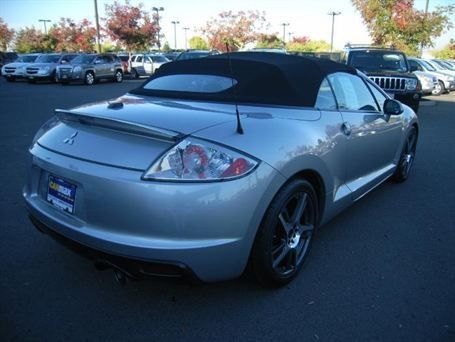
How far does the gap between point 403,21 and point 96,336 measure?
2682 cm

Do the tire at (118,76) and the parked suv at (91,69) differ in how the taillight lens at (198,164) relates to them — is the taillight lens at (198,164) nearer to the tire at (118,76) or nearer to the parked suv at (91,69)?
the parked suv at (91,69)

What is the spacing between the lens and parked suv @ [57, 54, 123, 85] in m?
20.8

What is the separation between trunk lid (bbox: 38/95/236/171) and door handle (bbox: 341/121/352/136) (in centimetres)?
98

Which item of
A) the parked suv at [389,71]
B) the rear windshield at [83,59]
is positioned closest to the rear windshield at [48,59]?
the rear windshield at [83,59]

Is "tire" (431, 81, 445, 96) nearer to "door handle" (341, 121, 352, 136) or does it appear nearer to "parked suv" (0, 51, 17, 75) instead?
"door handle" (341, 121, 352, 136)

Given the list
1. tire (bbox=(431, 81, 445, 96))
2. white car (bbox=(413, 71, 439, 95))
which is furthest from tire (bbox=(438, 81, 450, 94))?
white car (bbox=(413, 71, 439, 95))

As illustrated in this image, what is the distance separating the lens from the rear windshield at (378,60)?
11.5 m

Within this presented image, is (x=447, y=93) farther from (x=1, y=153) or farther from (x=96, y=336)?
(x=96, y=336)

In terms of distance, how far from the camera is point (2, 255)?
3184 millimetres

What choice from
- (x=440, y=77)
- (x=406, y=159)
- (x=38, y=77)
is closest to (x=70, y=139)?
(x=406, y=159)

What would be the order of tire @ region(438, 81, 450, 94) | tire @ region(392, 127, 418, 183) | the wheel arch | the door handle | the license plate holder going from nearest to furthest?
1. the license plate holder
2. the wheel arch
3. the door handle
4. tire @ region(392, 127, 418, 183)
5. tire @ region(438, 81, 450, 94)

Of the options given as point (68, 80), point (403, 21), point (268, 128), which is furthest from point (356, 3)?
point (268, 128)

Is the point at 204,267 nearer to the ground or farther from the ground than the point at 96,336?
farther from the ground

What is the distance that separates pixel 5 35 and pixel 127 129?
2633 inches
